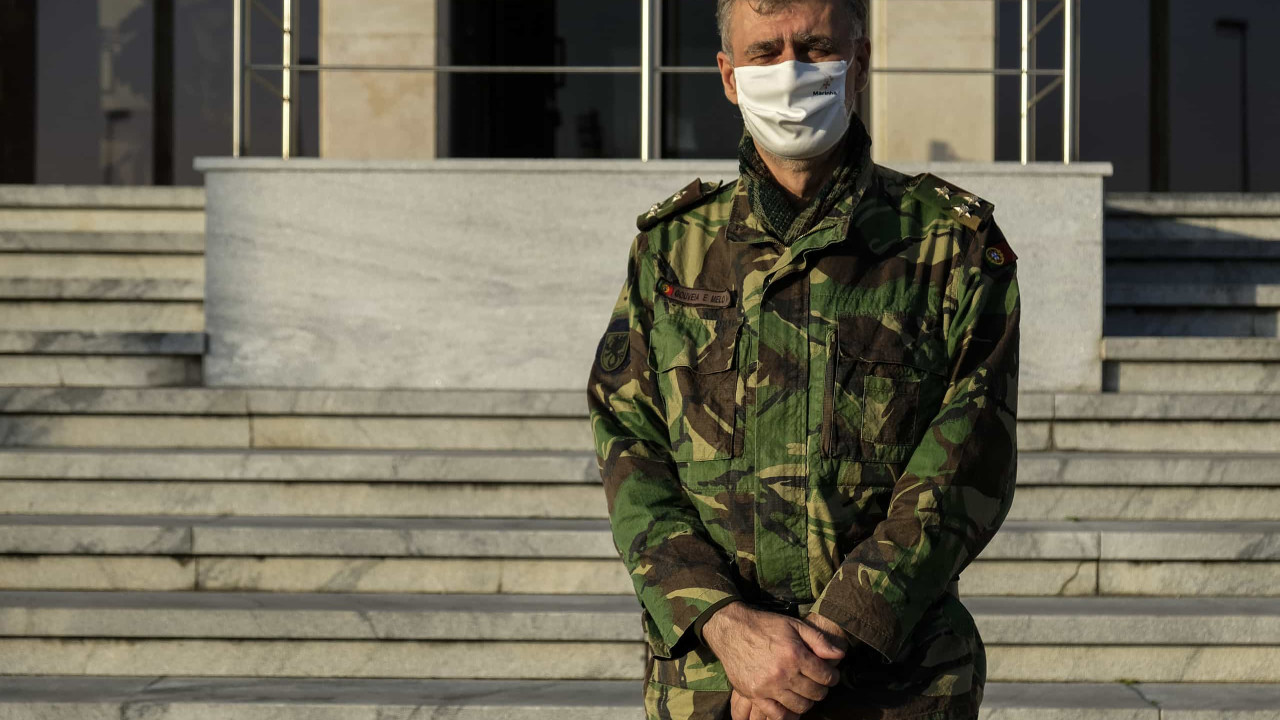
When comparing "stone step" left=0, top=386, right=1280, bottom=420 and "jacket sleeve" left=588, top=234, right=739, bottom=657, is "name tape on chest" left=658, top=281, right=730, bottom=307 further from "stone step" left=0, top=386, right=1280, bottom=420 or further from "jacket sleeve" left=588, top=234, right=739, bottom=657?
"stone step" left=0, top=386, right=1280, bottom=420

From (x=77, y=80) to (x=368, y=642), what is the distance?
264 inches

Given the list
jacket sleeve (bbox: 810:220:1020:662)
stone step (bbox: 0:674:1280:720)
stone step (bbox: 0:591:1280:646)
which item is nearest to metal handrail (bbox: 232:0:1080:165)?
stone step (bbox: 0:591:1280:646)

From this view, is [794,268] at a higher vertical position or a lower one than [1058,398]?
higher

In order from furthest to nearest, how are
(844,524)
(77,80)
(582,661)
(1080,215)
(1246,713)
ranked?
1. (77,80)
2. (1080,215)
3. (582,661)
4. (1246,713)
5. (844,524)

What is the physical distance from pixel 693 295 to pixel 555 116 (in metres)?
7.40

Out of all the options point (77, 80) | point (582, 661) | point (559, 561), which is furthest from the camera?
point (77, 80)

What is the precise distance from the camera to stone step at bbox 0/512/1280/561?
3836 millimetres

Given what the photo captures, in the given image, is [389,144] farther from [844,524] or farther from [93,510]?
[844,524]

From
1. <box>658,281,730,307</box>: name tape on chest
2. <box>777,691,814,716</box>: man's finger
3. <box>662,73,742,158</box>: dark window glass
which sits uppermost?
<box>662,73,742,158</box>: dark window glass

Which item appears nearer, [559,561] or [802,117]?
[802,117]

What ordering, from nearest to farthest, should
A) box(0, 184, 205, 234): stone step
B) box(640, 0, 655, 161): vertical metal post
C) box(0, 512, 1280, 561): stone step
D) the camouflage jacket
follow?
the camouflage jacket → box(0, 512, 1280, 561): stone step → box(640, 0, 655, 161): vertical metal post → box(0, 184, 205, 234): stone step

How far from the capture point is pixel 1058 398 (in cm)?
446

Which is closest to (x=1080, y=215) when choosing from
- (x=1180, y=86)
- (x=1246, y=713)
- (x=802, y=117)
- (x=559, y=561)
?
(x=1246, y=713)

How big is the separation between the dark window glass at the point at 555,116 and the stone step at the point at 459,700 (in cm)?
565
